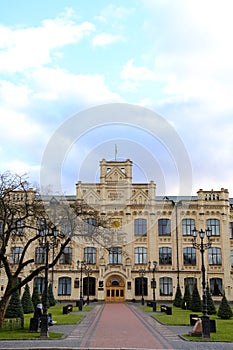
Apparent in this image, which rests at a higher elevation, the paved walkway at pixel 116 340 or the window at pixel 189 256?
the window at pixel 189 256

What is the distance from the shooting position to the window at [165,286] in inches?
2040

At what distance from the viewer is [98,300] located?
166 feet

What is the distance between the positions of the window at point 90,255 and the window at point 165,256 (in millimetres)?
8865

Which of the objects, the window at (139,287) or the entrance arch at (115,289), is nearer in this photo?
the entrance arch at (115,289)

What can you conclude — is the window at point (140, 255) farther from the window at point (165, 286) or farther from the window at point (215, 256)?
the window at point (215, 256)

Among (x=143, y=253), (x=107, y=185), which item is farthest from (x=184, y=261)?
(x=107, y=185)

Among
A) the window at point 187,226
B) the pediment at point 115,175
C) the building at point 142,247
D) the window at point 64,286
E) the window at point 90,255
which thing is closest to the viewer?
the building at point 142,247

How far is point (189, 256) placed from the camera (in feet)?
175

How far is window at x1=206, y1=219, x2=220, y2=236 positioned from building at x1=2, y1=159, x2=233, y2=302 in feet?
0.43

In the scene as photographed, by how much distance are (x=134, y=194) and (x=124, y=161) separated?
4.83m

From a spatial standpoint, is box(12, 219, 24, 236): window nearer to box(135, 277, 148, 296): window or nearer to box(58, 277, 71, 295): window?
box(58, 277, 71, 295): window

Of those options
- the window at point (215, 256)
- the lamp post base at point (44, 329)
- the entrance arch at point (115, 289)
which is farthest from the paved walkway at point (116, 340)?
the window at point (215, 256)

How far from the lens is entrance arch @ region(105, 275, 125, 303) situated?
168 ft

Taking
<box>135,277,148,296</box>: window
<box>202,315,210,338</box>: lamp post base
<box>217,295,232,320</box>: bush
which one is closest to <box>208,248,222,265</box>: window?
<box>135,277,148,296</box>: window
